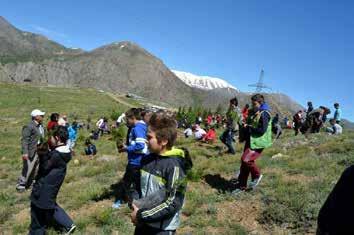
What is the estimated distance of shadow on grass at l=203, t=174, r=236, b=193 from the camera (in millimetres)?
10617

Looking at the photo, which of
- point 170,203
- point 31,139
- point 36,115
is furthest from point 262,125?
point 31,139

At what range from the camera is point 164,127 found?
4.40m

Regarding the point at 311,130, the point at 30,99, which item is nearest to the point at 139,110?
the point at 311,130

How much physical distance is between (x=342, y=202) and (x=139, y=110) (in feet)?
20.8

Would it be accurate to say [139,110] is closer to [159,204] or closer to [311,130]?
[159,204]

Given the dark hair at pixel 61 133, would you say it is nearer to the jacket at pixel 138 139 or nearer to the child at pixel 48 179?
the child at pixel 48 179

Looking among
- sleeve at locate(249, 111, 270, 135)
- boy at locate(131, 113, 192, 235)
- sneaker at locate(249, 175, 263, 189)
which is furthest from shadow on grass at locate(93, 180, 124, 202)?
boy at locate(131, 113, 192, 235)

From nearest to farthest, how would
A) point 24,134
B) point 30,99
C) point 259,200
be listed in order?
point 259,200, point 24,134, point 30,99

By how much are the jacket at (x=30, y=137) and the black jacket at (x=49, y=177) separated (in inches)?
187

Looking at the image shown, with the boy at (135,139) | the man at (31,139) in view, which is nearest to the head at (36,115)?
the man at (31,139)

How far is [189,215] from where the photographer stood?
8.94 m

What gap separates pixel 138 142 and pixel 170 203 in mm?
4063

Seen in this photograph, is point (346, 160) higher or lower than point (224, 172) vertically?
higher

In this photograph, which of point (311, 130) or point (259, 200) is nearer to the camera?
point (259, 200)
